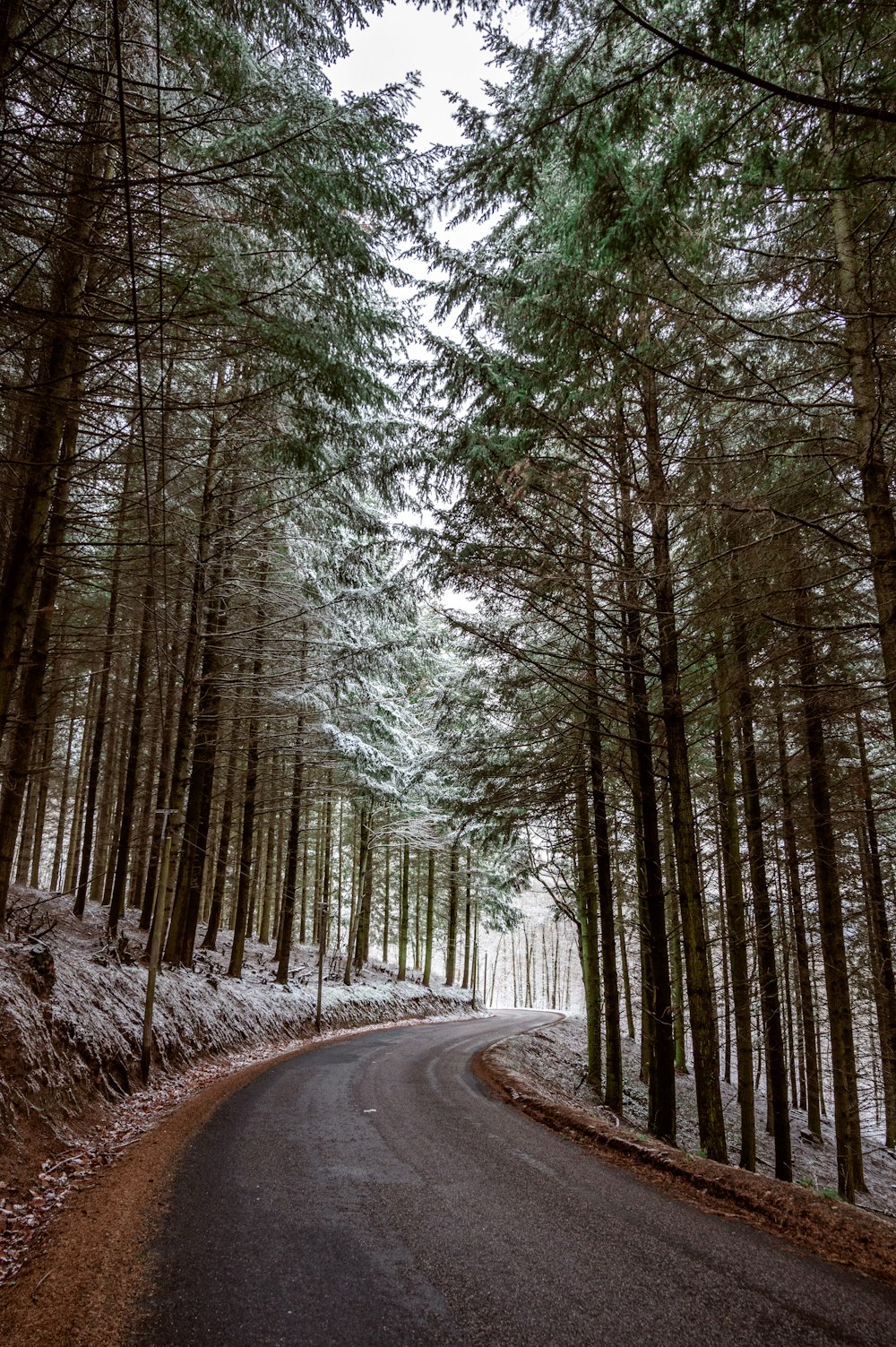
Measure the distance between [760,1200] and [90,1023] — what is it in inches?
264

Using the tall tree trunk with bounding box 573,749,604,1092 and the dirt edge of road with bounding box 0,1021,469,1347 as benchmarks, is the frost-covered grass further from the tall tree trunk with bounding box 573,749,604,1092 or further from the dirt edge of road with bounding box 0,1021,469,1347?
the tall tree trunk with bounding box 573,749,604,1092

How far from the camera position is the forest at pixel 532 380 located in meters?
4.34

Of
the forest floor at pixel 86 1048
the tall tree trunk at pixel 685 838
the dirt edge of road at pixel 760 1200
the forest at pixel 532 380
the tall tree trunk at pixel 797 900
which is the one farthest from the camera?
the tall tree trunk at pixel 797 900

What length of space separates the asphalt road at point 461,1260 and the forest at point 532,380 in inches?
118

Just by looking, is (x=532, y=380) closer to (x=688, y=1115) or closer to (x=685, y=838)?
(x=685, y=838)

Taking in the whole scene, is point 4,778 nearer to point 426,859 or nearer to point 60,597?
point 60,597

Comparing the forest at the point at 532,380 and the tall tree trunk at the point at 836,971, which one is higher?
the forest at the point at 532,380

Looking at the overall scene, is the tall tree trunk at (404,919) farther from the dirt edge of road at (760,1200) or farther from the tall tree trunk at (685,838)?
the dirt edge of road at (760,1200)

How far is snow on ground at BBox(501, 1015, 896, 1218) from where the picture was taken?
33.1ft

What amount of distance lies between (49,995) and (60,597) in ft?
23.3

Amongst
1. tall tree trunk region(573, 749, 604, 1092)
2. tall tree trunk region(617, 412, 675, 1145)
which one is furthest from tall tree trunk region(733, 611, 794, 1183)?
tall tree trunk region(573, 749, 604, 1092)

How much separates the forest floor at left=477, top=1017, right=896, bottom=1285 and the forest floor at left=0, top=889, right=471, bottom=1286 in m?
4.21

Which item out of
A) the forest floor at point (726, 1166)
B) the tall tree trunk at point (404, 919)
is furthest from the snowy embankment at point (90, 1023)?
the tall tree trunk at point (404, 919)

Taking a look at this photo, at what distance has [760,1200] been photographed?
4.12 m
